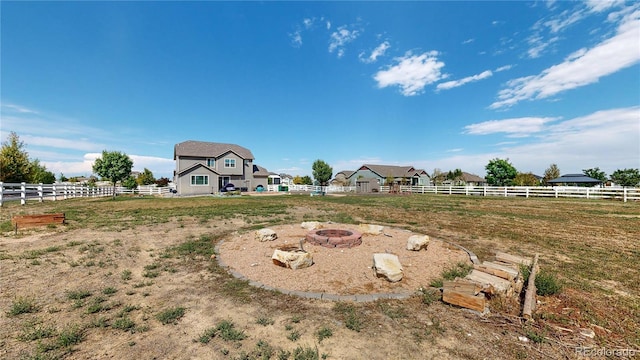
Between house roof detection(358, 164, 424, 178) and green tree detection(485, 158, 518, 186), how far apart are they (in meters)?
14.8

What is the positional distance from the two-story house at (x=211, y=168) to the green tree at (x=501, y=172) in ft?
152

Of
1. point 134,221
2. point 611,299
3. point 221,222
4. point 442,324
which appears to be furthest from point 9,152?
point 611,299

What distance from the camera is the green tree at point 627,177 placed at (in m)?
46.0

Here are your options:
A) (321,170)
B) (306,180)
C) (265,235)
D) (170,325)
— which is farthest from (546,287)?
(306,180)

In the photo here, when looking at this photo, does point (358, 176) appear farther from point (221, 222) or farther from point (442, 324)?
point (442, 324)

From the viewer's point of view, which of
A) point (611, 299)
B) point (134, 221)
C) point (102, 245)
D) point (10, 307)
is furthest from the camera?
point (134, 221)

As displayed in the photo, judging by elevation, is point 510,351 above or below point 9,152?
below

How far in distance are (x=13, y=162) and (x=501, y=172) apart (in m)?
72.1

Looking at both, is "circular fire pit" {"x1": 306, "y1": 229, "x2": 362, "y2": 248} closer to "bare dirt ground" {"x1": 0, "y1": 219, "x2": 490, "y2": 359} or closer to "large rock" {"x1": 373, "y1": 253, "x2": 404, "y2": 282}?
"bare dirt ground" {"x1": 0, "y1": 219, "x2": 490, "y2": 359}

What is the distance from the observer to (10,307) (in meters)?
3.64

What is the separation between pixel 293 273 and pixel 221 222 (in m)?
6.97

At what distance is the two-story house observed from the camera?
31.5 metres

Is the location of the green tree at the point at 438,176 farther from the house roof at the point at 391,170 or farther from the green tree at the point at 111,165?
the green tree at the point at 111,165

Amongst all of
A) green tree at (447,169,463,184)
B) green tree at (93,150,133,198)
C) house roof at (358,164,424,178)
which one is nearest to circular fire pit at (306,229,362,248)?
green tree at (93,150,133,198)
